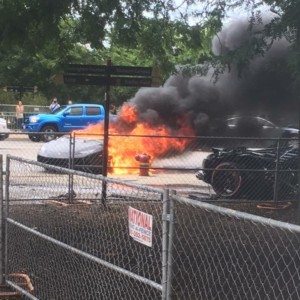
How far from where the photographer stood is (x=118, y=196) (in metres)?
6.56

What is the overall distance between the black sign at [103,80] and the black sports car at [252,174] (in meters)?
2.01

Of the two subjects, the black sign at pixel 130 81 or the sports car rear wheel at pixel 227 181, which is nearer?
the black sign at pixel 130 81

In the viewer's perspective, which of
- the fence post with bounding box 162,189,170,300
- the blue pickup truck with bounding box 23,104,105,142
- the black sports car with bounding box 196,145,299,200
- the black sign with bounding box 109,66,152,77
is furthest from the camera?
the blue pickup truck with bounding box 23,104,105,142

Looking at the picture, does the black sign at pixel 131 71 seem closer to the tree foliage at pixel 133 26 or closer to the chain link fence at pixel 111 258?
the tree foliage at pixel 133 26

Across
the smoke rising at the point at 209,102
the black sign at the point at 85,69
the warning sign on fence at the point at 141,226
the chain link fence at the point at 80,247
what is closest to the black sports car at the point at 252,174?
the smoke rising at the point at 209,102

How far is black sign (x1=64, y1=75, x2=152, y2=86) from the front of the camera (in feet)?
34.0

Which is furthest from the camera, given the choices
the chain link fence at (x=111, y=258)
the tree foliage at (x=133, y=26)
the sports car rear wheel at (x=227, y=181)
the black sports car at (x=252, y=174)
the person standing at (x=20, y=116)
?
the person standing at (x=20, y=116)

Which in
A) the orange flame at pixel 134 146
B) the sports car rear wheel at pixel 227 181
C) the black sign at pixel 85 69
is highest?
the black sign at pixel 85 69

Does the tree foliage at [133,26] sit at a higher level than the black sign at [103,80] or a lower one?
higher

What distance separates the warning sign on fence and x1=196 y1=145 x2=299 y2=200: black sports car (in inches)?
293

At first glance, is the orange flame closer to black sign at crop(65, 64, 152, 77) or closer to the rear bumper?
the rear bumper

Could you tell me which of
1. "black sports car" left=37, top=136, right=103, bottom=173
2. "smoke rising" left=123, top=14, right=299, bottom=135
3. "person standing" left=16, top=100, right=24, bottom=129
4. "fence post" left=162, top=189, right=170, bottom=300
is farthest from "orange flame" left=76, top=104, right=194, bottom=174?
"person standing" left=16, top=100, right=24, bottom=129

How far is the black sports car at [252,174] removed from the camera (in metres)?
11.6

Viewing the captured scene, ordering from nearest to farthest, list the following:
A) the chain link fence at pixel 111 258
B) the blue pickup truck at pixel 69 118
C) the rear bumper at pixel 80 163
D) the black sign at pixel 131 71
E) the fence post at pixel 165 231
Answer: the fence post at pixel 165 231 → the chain link fence at pixel 111 258 → the black sign at pixel 131 71 → the rear bumper at pixel 80 163 → the blue pickup truck at pixel 69 118
